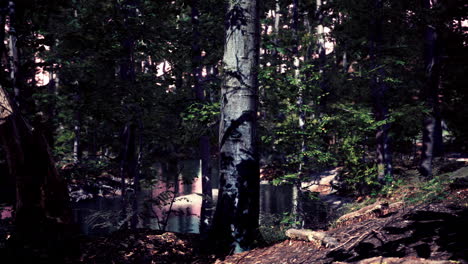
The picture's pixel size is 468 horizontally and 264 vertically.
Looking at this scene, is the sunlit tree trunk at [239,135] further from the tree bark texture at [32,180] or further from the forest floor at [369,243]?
the tree bark texture at [32,180]

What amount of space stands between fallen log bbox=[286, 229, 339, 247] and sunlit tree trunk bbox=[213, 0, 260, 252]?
683mm

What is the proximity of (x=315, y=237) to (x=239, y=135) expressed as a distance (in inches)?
79.2

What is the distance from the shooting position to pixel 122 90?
9.72m

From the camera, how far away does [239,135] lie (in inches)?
243

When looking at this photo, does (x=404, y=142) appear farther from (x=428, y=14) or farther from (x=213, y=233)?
(x=213, y=233)

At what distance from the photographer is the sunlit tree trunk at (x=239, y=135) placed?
605 centimetres

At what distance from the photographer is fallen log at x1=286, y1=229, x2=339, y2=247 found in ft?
16.8

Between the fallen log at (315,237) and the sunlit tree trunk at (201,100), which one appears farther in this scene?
the sunlit tree trunk at (201,100)

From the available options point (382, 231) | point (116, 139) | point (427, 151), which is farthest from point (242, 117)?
point (116, 139)

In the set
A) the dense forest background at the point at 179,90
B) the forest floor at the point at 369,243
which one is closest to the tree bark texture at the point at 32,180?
the dense forest background at the point at 179,90

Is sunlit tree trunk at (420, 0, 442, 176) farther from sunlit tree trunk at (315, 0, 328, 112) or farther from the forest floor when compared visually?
the forest floor

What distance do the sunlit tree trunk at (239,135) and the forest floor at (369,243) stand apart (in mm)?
432

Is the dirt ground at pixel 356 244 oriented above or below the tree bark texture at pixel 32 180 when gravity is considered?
below

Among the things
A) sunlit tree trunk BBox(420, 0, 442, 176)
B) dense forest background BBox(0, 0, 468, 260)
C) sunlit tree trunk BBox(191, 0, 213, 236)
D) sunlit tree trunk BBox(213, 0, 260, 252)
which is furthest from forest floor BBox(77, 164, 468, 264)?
sunlit tree trunk BBox(420, 0, 442, 176)
